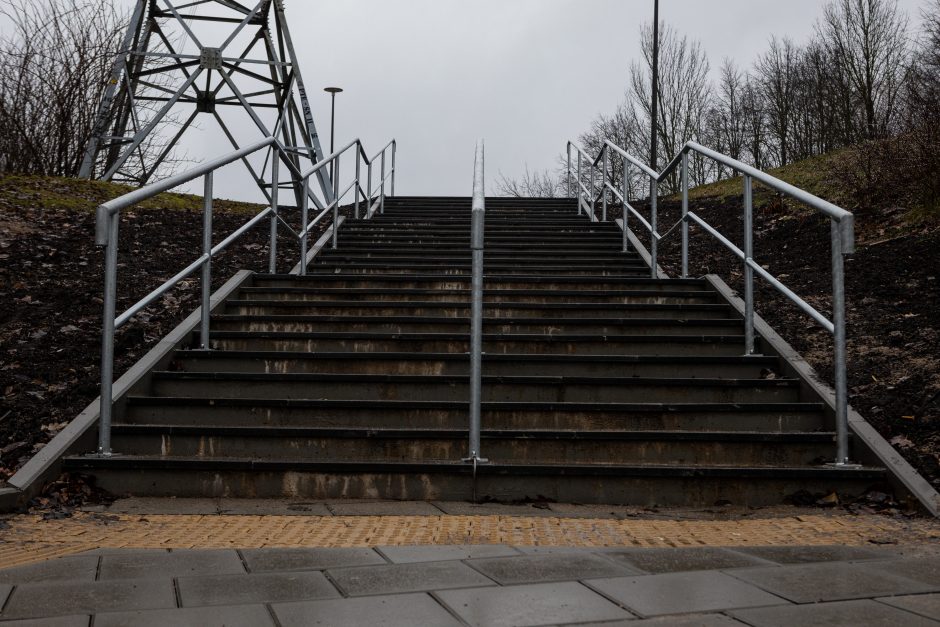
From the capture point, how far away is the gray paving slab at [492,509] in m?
3.56

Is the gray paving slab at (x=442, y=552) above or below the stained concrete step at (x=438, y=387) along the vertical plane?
below

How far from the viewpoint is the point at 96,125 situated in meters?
12.8

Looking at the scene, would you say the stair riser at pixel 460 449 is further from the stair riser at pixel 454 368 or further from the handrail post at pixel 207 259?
the handrail post at pixel 207 259

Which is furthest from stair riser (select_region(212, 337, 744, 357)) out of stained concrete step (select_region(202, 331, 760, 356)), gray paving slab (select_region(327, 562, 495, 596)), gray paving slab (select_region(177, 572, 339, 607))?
gray paving slab (select_region(177, 572, 339, 607))

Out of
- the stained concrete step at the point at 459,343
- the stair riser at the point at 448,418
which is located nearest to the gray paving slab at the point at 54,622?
the stair riser at the point at 448,418

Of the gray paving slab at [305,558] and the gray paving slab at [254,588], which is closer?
the gray paving slab at [254,588]

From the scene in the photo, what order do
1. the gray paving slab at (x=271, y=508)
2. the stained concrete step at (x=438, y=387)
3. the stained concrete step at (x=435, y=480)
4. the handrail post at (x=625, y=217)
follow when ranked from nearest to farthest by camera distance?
the gray paving slab at (x=271, y=508), the stained concrete step at (x=435, y=480), the stained concrete step at (x=438, y=387), the handrail post at (x=625, y=217)

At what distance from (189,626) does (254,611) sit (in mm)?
170

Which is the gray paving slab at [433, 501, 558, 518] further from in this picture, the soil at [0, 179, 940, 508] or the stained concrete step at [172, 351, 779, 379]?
the soil at [0, 179, 940, 508]

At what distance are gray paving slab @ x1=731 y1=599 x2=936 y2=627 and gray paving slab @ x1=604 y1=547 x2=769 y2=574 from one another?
417mm

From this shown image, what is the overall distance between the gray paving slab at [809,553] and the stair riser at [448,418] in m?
1.65

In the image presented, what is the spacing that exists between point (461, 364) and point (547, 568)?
107 inches

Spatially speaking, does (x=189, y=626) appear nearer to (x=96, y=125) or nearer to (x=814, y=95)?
(x=96, y=125)

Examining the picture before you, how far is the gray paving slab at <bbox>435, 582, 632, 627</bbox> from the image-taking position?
6.77ft
